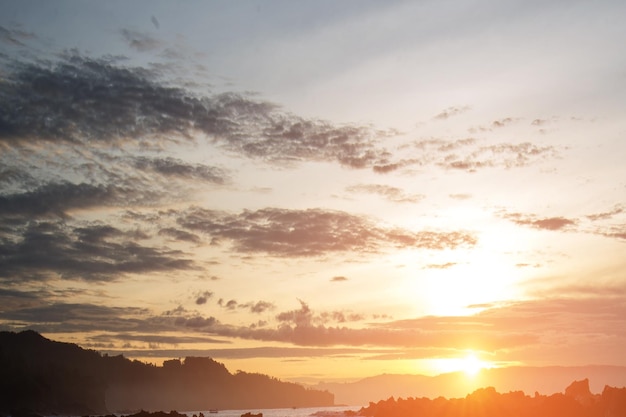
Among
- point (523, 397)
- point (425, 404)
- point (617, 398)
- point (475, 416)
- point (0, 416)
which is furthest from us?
point (0, 416)

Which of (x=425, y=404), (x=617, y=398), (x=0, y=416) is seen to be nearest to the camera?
(x=617, y=398)

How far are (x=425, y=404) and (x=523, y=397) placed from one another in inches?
1227

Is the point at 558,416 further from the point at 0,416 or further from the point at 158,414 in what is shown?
the point at 0,416

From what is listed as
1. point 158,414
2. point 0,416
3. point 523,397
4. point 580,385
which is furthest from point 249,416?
point 0,416

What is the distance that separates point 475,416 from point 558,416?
17.7 meters

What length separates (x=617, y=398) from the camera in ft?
420

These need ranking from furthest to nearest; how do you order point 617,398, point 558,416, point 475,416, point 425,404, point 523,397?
point 425,404 → point 523,397 → point 475,416 → point 558,416 → point 617,398

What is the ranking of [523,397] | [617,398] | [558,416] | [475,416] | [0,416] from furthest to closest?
[0,416]
[523,397]
[475,416]
[558,416]
[617,398]

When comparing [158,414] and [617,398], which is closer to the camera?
[617,398]

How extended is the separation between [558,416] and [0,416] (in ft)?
508

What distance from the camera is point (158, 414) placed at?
141 meters

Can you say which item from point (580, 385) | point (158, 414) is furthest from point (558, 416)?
point (158, 414)

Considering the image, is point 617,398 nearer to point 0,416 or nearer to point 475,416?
point 475,416

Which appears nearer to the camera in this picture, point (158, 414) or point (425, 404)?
point (158, 414)
